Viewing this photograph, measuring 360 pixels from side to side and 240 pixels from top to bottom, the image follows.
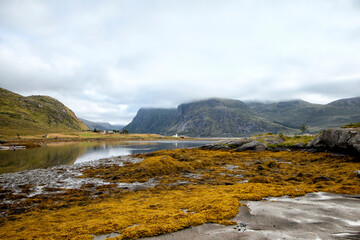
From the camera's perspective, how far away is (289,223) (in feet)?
22.1

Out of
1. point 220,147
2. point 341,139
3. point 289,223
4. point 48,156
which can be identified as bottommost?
point 48,156

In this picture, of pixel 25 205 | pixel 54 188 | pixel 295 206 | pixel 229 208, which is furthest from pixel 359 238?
pixel 54 188

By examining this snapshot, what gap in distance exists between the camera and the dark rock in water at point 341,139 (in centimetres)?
2233

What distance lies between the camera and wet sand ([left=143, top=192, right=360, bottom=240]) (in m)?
5.89

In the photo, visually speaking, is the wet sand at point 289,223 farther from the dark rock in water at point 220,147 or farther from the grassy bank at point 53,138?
the grassy bank at point 53,138

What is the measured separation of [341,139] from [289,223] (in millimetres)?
25528

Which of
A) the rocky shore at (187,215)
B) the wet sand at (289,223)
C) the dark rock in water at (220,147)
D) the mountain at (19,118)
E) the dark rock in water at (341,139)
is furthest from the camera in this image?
the mountain at (19,118)

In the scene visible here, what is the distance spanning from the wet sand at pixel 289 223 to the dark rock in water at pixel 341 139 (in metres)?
18.1

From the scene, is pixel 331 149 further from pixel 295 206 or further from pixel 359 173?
pixel 295 206

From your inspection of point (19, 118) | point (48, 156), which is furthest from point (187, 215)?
point (19, 118)

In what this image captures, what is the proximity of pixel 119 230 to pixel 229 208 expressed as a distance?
15.4 feet

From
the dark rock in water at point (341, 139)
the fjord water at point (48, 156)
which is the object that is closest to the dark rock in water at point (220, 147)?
the dark rock in water at point (341, 139)

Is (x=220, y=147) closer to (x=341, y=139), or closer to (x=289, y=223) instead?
(x=341, y=139)

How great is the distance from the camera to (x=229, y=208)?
813 cm
